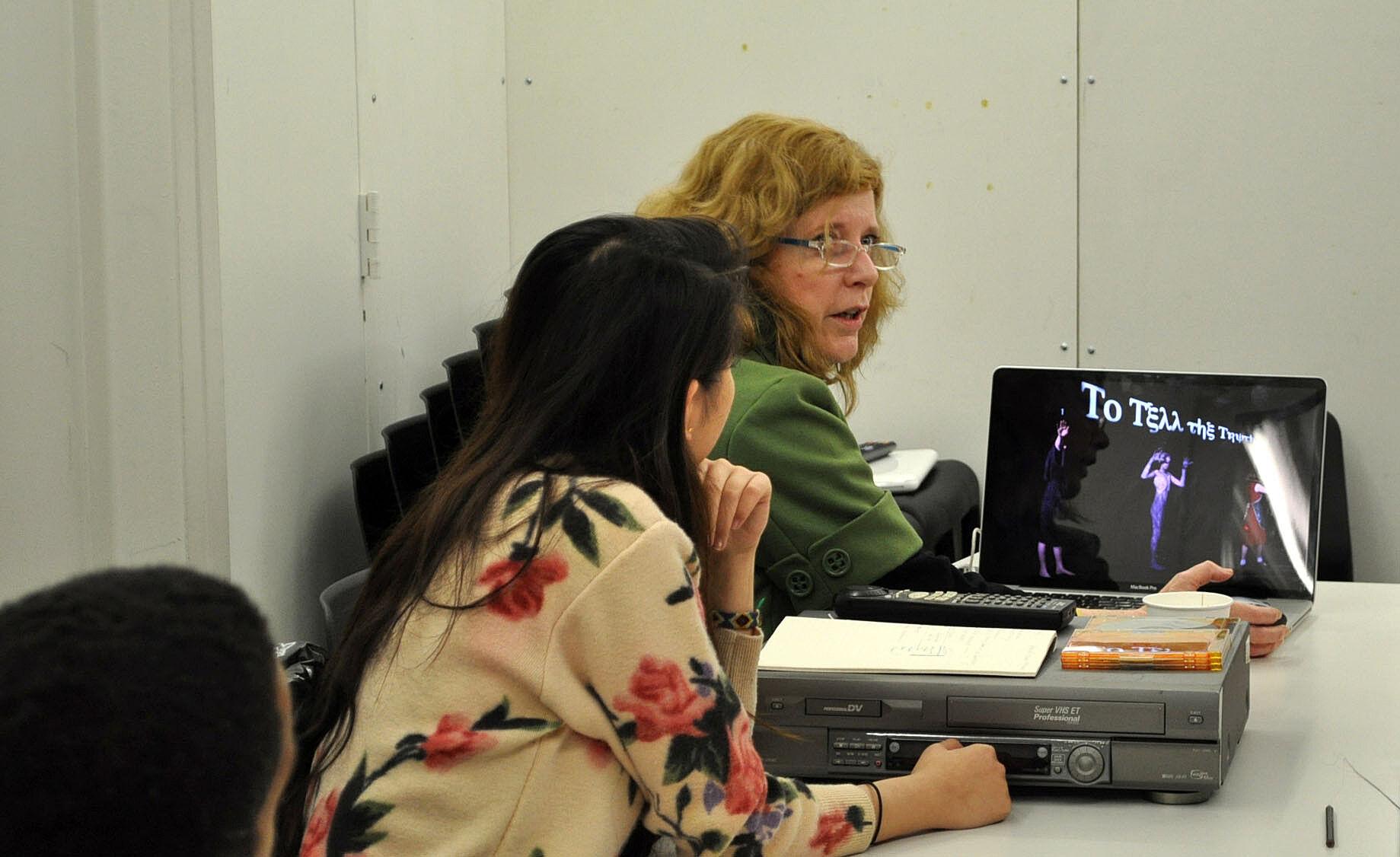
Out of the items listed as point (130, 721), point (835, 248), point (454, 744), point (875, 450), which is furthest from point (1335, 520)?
point (130, 721)

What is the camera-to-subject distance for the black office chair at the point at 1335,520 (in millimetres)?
2797

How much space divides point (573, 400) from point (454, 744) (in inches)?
10.3

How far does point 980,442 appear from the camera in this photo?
9.98ft

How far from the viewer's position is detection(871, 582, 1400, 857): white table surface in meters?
1.05

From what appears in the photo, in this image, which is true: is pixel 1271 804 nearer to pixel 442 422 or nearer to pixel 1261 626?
pixel 1261 626

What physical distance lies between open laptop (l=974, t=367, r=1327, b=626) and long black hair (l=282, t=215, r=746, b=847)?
0.81m

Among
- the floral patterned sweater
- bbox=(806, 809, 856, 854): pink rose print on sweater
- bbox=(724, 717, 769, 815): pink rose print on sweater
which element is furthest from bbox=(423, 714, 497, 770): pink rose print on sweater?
bbox=(806, 809, 856, 854): pink rose print on sweater

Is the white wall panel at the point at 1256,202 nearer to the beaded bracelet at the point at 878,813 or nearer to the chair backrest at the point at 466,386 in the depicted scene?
the chair backrest at the point at 466,386

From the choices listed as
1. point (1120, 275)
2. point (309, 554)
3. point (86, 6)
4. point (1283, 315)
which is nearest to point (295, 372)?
point (309, 554)

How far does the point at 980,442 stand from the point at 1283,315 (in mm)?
674

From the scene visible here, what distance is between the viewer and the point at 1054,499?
180 centimetres

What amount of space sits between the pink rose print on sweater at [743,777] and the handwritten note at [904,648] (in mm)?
186

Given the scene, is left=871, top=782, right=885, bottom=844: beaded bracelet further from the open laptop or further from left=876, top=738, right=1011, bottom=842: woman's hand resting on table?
the open laptop

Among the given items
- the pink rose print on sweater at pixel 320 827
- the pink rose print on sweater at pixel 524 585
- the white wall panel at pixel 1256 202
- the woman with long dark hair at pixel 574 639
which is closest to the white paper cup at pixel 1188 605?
the woman with long dark hair at pixel 574 639
